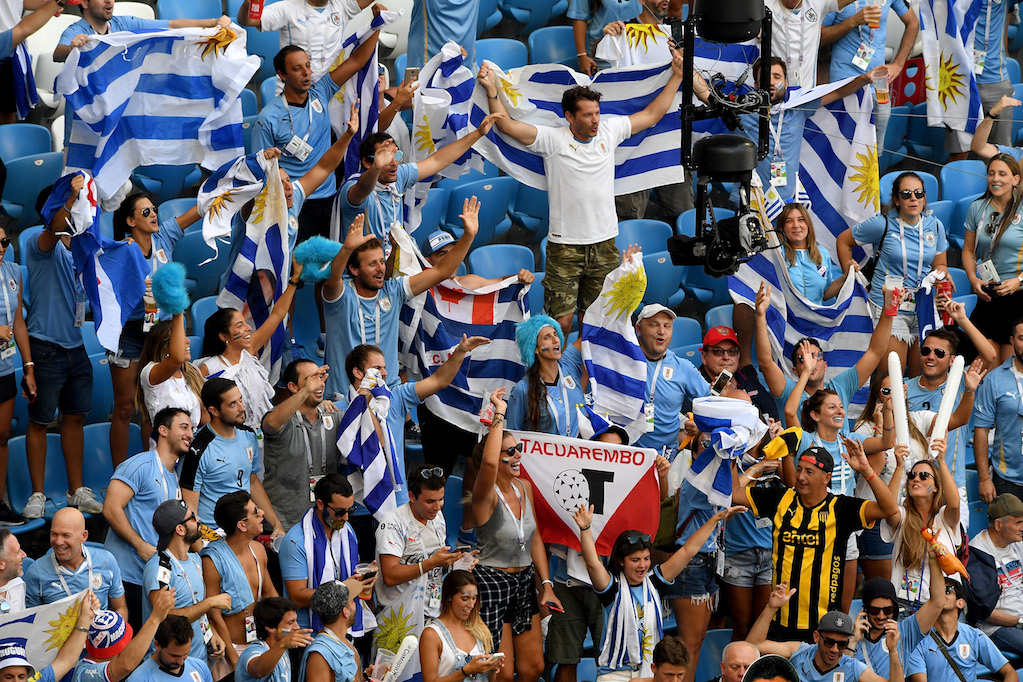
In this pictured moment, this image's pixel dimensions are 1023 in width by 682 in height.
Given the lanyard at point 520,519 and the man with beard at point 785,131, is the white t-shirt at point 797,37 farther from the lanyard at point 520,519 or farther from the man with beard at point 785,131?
the lanyard at point 520,519

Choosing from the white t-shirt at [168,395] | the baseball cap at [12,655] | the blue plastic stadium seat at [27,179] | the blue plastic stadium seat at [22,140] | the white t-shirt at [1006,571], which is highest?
the blue plastic stadium seat at [22,140]

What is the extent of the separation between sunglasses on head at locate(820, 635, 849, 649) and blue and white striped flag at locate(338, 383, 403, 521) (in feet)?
6.60

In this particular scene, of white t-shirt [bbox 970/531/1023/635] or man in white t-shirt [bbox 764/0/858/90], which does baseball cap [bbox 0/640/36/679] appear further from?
man in white t-shirt [bbox 764/0/858/90]

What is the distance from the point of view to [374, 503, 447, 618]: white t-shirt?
746cm

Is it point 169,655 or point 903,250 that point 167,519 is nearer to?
point 169,655

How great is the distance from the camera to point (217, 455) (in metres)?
7.26

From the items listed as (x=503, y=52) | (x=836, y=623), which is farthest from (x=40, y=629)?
(x=503, y=52)

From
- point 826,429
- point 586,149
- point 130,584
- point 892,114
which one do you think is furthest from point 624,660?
point 892,114

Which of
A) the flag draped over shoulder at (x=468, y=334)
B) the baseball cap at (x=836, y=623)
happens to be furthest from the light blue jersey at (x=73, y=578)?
the baseball cap at (x=836, y=623)

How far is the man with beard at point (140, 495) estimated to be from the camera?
694 cm

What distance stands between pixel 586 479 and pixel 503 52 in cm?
356

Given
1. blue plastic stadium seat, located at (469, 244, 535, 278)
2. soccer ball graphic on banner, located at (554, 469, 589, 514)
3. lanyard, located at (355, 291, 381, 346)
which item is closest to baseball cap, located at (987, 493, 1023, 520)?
soccer ball graphic on banner, located at (554, 469, 589, 514)

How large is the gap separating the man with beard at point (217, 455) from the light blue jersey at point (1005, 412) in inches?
168

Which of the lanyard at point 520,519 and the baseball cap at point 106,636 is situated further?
the lanyard at point 520,519
